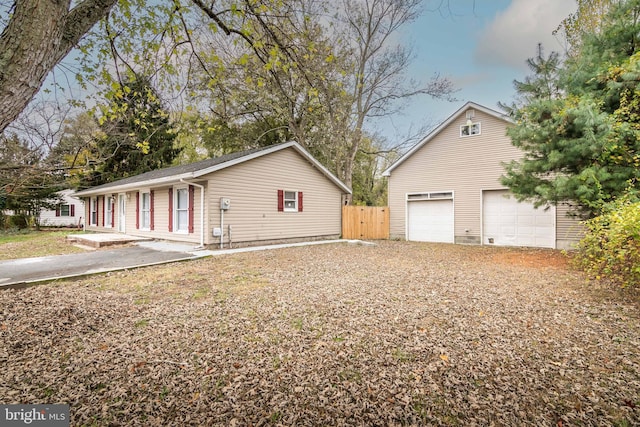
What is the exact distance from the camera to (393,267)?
7.27 meters

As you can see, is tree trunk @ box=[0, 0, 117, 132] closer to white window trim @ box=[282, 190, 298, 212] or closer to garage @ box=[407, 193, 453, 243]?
white window trim @ box=[282, 190, 298, 212]

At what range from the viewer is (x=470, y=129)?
12539 mm

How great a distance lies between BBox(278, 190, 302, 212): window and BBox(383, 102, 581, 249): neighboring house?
4.68m

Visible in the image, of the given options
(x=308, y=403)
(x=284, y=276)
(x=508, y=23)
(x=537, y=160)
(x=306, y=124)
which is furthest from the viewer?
(x=306, y=124)

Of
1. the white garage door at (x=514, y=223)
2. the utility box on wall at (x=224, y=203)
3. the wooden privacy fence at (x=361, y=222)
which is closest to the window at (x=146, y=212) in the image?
the utility box on wall at (x=224, y=203)

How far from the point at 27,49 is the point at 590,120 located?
939 centimetres

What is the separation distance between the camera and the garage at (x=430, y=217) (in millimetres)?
13125

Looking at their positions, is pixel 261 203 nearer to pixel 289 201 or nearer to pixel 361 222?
pixel 289 201

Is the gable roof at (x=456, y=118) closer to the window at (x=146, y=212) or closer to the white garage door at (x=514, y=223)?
the white garage door at (x=514, y=223)

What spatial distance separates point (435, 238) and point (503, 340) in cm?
1073

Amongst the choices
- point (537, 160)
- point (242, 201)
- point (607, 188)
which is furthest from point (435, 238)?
point (242, 201)

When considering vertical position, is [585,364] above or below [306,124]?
below

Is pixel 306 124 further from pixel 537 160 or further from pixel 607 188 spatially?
pixel 607 188

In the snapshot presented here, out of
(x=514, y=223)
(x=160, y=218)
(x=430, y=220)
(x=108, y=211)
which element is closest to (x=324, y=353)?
(x=160, y=218)
